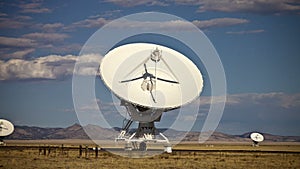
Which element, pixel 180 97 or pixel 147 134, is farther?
pixel 147 134

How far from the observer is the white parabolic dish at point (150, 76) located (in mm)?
71375

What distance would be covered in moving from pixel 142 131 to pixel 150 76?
743 centimetres

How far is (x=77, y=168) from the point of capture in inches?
1849

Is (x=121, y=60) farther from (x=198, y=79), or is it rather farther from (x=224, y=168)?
(x=224, y=168)

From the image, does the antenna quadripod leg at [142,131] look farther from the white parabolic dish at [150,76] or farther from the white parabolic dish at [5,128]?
the white parabolic dish at [5,128]

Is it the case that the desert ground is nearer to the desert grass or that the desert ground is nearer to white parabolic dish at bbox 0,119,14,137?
the desert grass

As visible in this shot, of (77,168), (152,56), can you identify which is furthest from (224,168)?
(152,56)

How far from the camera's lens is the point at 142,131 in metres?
77.9

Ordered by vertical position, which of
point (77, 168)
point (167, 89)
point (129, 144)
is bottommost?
point (77, 168)

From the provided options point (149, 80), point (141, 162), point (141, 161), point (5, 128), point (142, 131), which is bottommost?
point (141, 162)

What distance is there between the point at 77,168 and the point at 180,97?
27.5m

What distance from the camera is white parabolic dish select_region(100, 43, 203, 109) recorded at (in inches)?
2810

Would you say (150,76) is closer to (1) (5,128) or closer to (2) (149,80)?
(2) (149,80)

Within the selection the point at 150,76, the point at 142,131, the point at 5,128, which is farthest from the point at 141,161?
the point at 5,128
